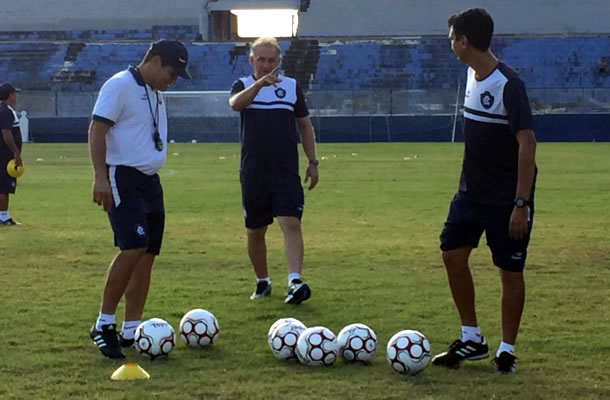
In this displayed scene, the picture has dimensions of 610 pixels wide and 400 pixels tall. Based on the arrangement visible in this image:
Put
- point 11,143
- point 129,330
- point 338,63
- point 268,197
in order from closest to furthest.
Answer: point 129,330 → point 268,197 → point 11,143 → point 338,63

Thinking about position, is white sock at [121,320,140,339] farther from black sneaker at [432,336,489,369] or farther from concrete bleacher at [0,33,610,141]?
concrete bleacher at [0,33,610,141]

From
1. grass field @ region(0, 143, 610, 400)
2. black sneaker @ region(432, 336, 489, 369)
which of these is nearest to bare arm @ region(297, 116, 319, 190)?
grass field @ region(0, 143, 610, 400)

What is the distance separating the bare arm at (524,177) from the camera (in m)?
5.91

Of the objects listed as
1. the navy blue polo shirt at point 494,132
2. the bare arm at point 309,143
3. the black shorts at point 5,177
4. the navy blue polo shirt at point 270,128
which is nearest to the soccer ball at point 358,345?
the navy blue polo shirt at point 494,132

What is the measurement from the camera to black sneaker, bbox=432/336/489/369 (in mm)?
6383

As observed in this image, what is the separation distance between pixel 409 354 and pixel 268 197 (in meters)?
2.99

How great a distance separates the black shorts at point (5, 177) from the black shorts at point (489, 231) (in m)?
10.0

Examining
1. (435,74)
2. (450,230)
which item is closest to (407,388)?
(450,230)

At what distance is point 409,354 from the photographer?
20.1 feet

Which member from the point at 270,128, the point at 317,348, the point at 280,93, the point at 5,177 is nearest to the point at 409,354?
the point at 317,348

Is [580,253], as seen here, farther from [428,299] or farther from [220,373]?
[220,373]

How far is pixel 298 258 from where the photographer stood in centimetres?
880

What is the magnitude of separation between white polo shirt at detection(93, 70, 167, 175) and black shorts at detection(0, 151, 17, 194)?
8.92 metres

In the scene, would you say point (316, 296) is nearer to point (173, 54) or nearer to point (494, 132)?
point (173, 54)
